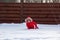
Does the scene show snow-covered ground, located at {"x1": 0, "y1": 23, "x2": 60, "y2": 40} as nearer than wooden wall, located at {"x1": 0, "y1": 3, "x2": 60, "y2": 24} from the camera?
Yes

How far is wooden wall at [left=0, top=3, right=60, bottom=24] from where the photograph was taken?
1079cm

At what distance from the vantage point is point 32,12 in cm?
1085

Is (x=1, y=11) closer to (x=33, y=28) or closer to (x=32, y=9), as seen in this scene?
(x=32, y=9)

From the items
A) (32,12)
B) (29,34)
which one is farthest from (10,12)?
(29,34)

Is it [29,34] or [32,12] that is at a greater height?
[29,34]

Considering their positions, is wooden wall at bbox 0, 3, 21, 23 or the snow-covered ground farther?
wooden wall at bbox 0, 3, 21, 23

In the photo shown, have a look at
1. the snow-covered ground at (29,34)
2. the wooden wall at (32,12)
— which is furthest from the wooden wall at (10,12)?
the snow-covered ground at (29,34)

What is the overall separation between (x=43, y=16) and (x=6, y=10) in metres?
1.92

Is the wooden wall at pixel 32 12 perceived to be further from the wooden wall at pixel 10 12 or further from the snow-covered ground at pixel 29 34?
the snow-covered ground at pixel 29 34

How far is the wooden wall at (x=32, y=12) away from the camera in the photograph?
10.8 meters

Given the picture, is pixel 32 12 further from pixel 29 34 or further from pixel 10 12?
pixel 29 34

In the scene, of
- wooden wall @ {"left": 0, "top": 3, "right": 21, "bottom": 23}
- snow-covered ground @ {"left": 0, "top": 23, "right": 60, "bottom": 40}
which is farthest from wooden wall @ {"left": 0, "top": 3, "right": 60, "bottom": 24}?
snow-covered ground @ {"left": 0, "top": 23, "right": 60, "bottom": 40}

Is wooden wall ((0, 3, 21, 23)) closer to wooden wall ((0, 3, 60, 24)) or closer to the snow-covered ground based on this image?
wooden wall ((0, 3, 60, 24))

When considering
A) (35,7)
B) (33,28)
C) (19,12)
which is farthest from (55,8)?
(33,28)
